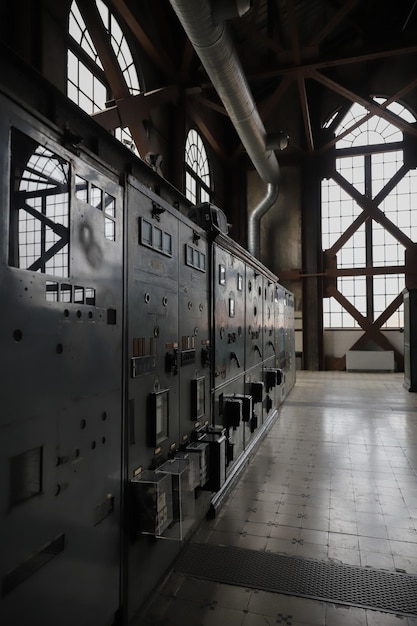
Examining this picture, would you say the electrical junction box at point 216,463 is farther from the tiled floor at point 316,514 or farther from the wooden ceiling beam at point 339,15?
the wooden ceiling beam at point 339,15

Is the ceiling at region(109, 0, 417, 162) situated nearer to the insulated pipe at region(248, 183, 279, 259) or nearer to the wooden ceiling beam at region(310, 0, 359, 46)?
the wooden ceiling beam at region(310, 0, 359, 46)

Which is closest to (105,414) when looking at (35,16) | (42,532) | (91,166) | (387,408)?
(42,532)

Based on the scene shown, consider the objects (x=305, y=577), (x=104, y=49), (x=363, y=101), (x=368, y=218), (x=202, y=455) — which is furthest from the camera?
(x=368, y=218)

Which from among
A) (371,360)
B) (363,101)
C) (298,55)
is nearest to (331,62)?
(298,55)

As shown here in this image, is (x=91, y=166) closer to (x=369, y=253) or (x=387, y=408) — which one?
(x=387, y=408)

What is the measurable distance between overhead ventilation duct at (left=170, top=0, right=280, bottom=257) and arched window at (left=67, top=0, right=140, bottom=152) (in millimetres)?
1597

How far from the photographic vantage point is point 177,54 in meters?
10.0

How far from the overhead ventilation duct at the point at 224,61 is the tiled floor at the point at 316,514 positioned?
576cm

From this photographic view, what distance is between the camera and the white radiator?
1458 centimetres

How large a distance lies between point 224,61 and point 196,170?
18.2ft

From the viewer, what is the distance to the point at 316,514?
3.94 m

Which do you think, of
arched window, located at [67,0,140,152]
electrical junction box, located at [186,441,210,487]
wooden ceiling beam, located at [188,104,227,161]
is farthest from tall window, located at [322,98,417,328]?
electrical junction box, located at [186,441,210,487]

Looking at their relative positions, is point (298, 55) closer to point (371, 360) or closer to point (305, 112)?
point (305, 112)

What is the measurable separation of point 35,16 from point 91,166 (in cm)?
426
